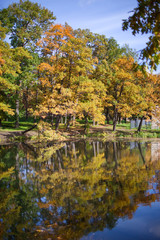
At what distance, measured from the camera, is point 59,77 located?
82.0 ft

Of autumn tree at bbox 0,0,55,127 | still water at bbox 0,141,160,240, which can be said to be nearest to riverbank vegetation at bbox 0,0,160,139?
autumn tree at bbox 0,0,55,127

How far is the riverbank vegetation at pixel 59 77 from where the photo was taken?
25062mm

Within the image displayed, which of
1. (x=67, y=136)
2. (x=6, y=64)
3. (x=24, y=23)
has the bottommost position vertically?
(x=67, y=136)

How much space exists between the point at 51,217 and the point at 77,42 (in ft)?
77.2

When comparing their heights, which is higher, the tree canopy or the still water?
the tree canopy

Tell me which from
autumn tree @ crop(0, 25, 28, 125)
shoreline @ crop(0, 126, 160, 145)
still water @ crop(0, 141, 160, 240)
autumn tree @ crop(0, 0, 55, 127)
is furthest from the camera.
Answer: autumn tree @ crop(0, 0, 55, 127)

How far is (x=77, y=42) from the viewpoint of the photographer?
83.7 feet

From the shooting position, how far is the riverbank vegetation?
82.2 ft

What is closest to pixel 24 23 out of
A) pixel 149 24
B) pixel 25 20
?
pixel 25 20

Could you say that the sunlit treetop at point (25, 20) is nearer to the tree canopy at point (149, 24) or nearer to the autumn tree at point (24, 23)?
the autumn tree at point (24, 23)

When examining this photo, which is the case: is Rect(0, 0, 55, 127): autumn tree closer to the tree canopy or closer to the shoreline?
the shoreline

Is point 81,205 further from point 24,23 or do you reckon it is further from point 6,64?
point 24,23

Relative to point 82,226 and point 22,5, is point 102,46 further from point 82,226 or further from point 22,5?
point 82,226

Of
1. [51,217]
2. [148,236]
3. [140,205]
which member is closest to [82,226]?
[51,217]
